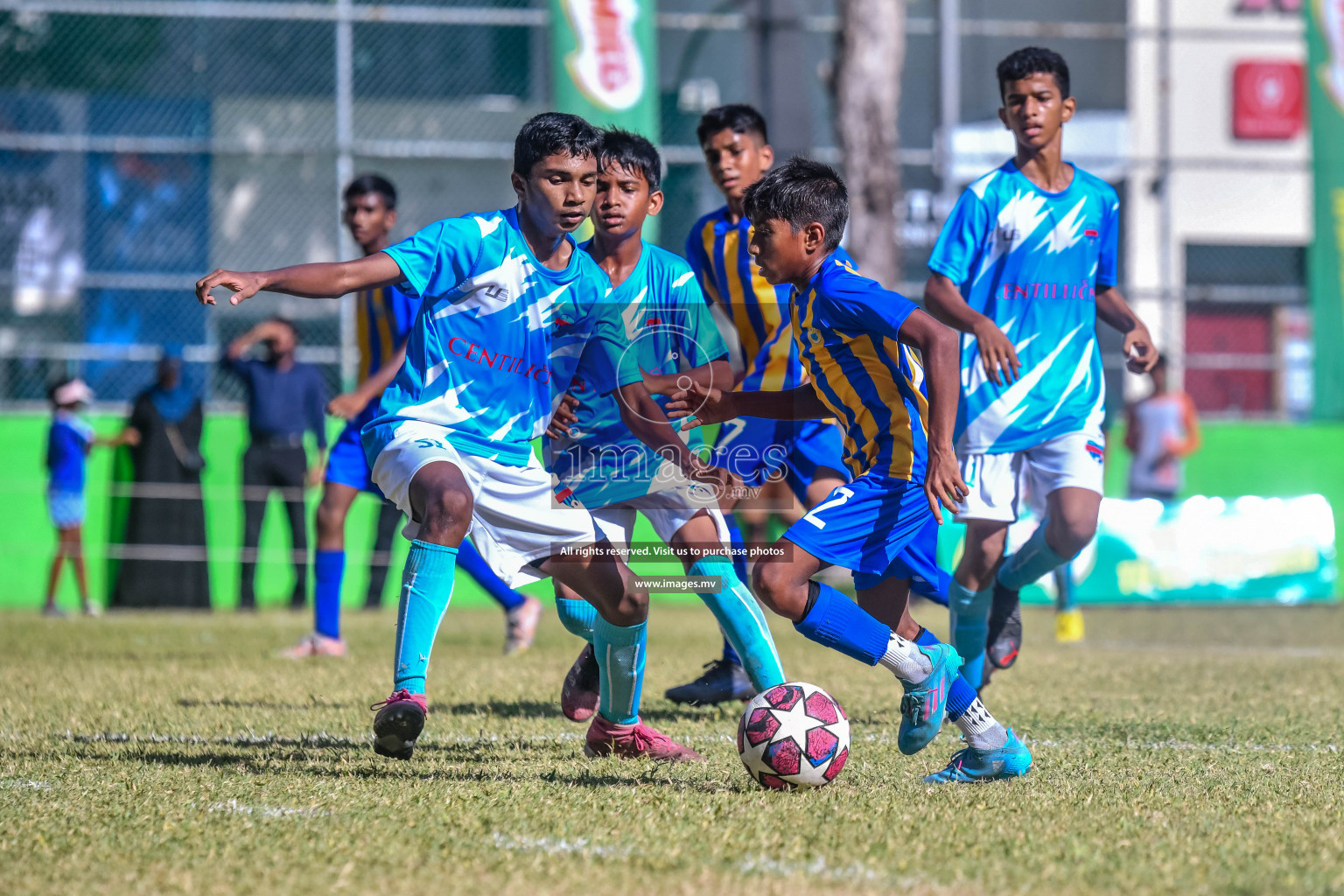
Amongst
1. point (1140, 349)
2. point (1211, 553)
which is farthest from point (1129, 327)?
point (1211, 553)

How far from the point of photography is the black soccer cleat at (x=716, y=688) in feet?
18.5

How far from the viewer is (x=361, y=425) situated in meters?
7.01

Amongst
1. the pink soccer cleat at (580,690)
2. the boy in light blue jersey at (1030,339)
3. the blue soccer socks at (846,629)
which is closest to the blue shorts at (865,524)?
the blue soccer socks at (846,629)

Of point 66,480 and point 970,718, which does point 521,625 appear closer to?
point 970,718

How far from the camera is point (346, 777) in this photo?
4.00 m

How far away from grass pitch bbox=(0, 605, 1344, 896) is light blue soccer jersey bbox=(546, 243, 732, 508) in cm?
83

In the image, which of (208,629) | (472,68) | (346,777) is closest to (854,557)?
(346,777)

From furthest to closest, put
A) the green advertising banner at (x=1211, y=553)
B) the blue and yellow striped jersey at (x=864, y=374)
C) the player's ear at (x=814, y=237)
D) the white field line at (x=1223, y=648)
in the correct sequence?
the green advertising banner at (x=1211, y=553)
the white field line at (x=1223, y=648)
the player's ear at (x=814, y=237)
the blue and yellow striped jersey at (x=864, y=374)

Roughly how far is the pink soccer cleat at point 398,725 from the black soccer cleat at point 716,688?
6.02ft

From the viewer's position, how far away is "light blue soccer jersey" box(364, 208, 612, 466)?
14.1 ft

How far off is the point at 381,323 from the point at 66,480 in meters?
5.26

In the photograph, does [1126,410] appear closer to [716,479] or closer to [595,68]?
[595,68]

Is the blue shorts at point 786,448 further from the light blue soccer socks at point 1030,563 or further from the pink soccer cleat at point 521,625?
the pink soccer cleat at point 521,625

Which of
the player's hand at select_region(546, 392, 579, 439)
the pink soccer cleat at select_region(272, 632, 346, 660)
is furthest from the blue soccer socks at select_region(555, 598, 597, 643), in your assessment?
the pink soccer cleat at select_region(272, 632, 346, 660)
